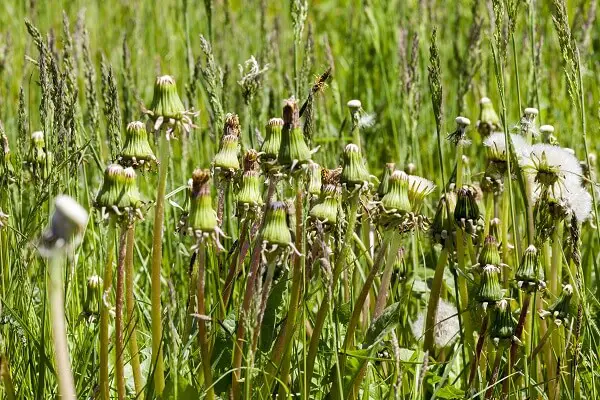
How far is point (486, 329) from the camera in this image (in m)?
1.97

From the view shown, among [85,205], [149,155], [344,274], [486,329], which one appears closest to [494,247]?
[486,329]

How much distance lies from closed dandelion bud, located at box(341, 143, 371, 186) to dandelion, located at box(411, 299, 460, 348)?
29.2 inches

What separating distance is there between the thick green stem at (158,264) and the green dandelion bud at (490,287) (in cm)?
65

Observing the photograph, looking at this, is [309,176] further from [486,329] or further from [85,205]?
[85,205]

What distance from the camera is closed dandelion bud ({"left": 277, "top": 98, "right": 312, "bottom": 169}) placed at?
160cm

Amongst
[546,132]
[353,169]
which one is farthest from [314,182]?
[546,132]

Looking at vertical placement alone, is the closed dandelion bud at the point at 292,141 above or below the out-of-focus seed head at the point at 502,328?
above

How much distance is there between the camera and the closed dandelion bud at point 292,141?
5.24 feet

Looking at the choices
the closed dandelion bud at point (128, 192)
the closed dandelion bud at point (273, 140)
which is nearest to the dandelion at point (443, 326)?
the closed dandelion bud at point (273, 140)

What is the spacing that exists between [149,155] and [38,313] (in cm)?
82

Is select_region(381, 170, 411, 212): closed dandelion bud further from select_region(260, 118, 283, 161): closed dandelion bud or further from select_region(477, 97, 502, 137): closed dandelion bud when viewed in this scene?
select_region(477, 97, 502, 137): closed dandelion bud

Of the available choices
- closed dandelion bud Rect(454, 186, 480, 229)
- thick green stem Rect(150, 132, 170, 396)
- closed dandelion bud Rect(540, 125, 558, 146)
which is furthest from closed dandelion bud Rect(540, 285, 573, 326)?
thick green stem Rect(150, 132, 170, 396)

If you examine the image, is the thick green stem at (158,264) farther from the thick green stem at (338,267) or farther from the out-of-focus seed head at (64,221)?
the out-of-focus seed head at (64,221)

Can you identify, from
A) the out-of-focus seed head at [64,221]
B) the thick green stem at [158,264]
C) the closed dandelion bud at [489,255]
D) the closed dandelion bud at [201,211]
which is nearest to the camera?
the out-of-focus seed head at [64,221]
